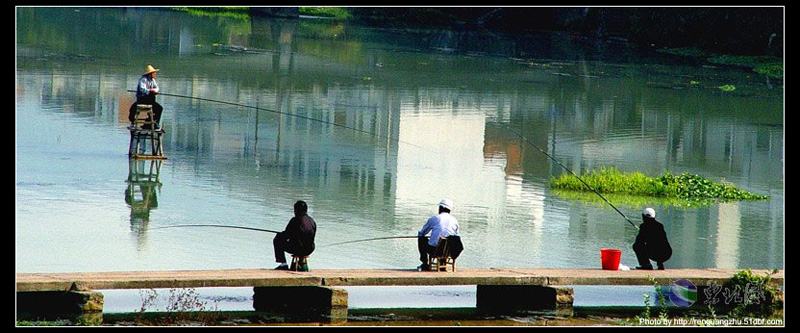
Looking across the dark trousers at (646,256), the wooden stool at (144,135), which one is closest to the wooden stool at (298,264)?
the dark trousers at (646,256)

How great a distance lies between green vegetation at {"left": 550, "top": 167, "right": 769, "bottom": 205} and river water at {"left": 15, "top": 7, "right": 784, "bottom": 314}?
458 millimetres

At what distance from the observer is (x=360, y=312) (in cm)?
1507

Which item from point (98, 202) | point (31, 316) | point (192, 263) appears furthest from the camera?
point (98, 202)

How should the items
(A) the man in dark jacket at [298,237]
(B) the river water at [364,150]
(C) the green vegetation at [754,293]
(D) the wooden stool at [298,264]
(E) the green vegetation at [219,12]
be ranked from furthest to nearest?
(E) the green vegetation at [219,12]
(B) the river water at [364,150]
(C) the green vegetation at [754,293]
(D) the wooden stool at [298,264]
(A) the man in dark jacket at [298,237]

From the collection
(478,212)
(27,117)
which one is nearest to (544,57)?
(27,117)

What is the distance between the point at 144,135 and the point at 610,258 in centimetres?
1214

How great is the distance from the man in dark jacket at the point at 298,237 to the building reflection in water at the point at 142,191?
12.6 feet

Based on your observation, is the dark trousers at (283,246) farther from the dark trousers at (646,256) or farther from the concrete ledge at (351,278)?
the dark trousers at (646,256)

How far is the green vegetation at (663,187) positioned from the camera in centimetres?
2505

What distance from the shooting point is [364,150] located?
29.0 metres

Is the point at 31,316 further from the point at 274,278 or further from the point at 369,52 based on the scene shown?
the point at 369,52

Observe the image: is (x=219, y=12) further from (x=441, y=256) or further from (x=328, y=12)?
(x=441, y=256)

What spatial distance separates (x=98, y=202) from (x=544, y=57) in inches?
1532

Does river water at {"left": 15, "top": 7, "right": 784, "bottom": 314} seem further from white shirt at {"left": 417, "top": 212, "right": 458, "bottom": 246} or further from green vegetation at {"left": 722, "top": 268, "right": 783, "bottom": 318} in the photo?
green vegetation at {"left": 722, "top": 268, "right": 783, "bottom": 318}
